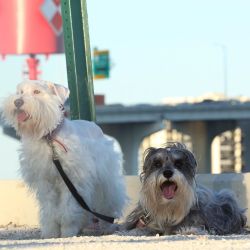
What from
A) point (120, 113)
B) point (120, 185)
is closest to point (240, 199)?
point (120, 185)

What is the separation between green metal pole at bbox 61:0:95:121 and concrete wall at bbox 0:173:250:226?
3.68 feet

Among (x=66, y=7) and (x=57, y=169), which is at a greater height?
(x=66, y=7)

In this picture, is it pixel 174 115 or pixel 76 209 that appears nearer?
pixel 76 209

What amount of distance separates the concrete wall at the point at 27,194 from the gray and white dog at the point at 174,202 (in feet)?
7.52

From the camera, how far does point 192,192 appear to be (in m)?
11.0

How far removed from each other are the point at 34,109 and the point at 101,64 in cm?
7957

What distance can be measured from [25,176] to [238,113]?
6999 cm

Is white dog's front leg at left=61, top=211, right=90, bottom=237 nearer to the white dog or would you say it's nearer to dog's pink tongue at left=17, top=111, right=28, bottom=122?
the white dog

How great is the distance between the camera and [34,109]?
11031 mm

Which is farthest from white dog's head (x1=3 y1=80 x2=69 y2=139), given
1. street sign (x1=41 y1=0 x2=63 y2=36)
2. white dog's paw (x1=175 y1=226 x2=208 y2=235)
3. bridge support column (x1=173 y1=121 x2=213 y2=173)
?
street sign (x1=41 y1=0 x2=63 y2=36)

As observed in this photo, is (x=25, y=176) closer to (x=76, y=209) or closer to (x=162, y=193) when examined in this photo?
(x=76, y=209)

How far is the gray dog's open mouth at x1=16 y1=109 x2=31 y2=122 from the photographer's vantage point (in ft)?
36.1

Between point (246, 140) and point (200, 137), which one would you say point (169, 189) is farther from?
point (246, 140)

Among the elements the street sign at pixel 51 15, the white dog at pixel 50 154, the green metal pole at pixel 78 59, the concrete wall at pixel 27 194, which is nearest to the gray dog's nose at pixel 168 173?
the white dog at pixel 50 154
